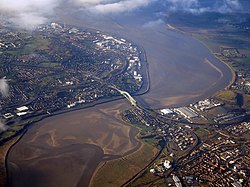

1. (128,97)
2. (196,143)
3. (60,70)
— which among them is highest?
(60,70)

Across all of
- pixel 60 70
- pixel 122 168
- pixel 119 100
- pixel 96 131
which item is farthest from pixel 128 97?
pixel 122 168

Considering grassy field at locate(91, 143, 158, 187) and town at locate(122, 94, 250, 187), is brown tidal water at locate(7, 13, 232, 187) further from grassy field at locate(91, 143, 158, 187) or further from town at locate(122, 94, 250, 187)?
town at locate(122, 94, 250, 187)

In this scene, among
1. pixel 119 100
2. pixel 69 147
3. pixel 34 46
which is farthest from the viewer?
pixel 34 46

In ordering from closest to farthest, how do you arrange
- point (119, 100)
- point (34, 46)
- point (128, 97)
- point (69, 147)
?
point (69, 147)
point (119, 100)
point (128, 97)
point (34, 46)

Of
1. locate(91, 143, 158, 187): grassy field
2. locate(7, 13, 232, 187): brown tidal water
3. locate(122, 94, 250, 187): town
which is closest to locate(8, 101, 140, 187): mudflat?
locate(7, 13, 232, 187): brown tidal water

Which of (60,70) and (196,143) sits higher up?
(60,70)

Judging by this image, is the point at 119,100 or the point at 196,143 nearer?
the point at 196,143

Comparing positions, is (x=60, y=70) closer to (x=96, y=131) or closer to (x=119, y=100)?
(x=119, y=100)

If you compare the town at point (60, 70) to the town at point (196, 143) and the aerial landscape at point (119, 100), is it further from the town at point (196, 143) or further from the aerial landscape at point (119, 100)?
the town at point (196, 143)
